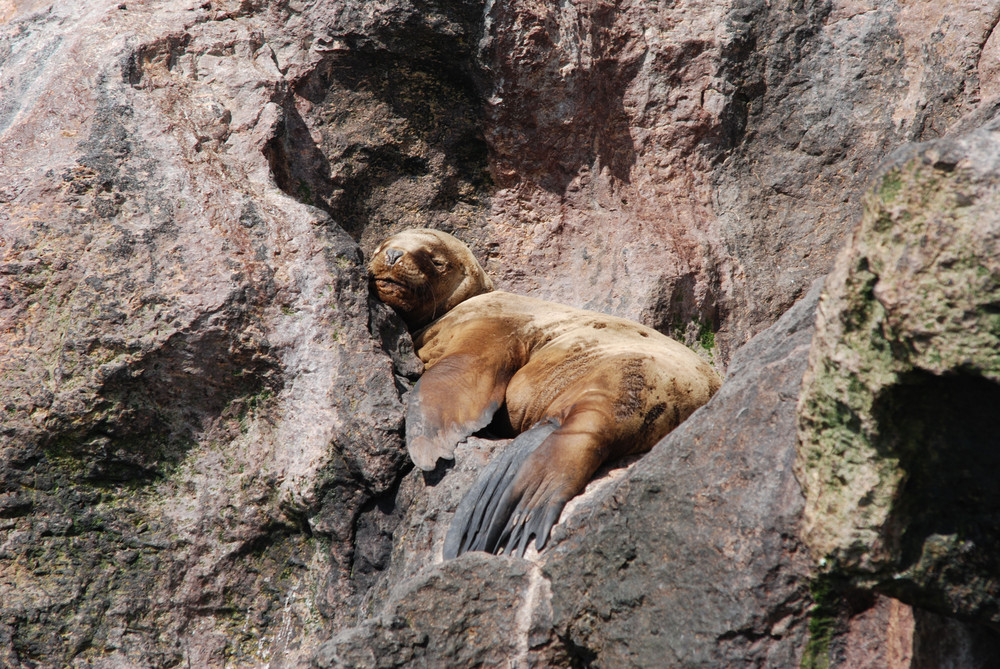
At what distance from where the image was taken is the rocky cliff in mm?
1894

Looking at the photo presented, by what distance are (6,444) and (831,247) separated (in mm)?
4078

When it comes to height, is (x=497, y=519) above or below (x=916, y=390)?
below

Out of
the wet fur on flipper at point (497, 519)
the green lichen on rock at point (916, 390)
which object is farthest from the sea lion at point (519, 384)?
the green lichen on rock at point (916, 390)

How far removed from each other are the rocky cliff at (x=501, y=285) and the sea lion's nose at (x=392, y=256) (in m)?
0.36

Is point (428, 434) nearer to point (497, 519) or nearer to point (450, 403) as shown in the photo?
point (450, 403)

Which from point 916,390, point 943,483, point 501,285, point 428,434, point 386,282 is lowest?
point 501,285

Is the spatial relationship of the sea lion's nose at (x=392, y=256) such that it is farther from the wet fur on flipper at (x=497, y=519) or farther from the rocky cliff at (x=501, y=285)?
the wet fur on flipper at (x=497, y=519)

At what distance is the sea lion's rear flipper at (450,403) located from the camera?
3229 millimetres

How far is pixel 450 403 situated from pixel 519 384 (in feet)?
1.52

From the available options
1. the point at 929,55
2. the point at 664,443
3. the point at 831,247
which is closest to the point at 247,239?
the point at 664,443

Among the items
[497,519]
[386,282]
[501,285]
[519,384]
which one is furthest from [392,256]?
[497,519]

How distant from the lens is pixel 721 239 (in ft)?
15.9

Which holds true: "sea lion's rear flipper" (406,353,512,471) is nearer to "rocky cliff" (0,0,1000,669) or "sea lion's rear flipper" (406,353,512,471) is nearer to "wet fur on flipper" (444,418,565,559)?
"rocky cliff" (0,0,1000,669)

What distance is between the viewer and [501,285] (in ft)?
16.7
